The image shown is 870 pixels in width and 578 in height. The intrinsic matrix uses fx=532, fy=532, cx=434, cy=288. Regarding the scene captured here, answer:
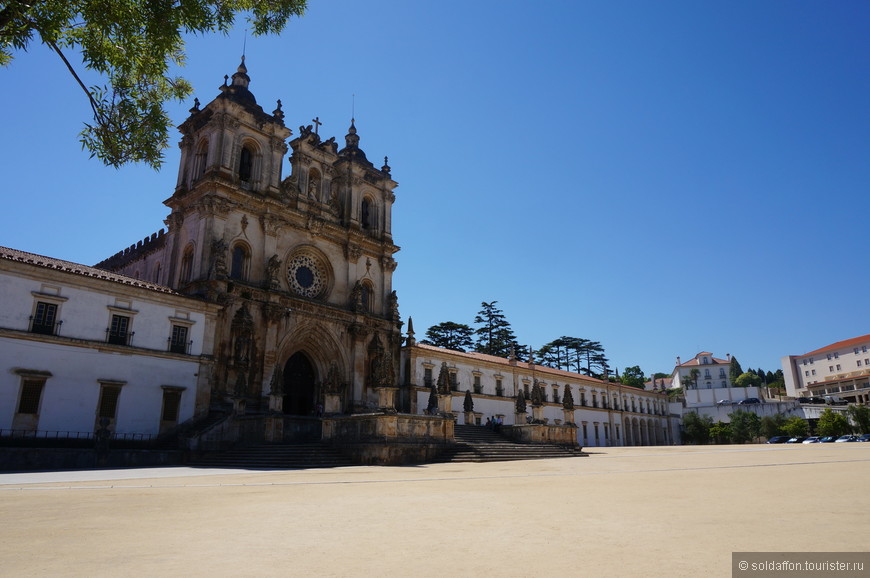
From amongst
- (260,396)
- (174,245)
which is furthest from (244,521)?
(174,245)

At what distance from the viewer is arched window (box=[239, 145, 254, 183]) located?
34.6m

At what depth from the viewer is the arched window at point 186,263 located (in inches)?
1256

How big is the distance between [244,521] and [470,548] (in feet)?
10.6

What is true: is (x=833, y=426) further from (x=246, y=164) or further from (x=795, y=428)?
(x=246, y=164)

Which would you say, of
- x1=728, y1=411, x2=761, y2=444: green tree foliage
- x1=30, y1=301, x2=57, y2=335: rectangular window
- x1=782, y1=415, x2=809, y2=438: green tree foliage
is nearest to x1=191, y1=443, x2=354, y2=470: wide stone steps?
x1=30, y1=301, x2=57, y2=335: rectangular window

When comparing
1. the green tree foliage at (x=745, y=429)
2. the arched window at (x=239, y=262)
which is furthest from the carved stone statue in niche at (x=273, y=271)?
the green tree foliage at (x=745, y=429)

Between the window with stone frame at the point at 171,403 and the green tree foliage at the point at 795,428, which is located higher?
the window with stone frame at the point at 171,403

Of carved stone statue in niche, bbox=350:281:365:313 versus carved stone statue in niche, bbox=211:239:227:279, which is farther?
carved stone statue in niche, bbox=350:281:365:313

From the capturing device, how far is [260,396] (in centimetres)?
2997

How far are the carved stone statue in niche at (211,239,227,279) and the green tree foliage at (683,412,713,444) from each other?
2488 inches

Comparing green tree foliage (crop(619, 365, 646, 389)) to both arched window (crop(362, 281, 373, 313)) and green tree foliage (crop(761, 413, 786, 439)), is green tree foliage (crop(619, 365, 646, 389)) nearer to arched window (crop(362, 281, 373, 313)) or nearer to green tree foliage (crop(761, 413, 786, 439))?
green tree foliage (crop(761, 413, 786, 439))

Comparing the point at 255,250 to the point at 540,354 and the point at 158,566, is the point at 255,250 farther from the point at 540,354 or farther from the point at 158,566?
the point at 540,354

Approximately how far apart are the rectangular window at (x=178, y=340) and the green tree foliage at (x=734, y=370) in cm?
11168

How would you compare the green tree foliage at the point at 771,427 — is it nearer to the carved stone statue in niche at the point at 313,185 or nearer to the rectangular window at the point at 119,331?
the carved stone statue in niche at the point at 313,185
